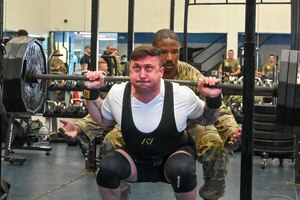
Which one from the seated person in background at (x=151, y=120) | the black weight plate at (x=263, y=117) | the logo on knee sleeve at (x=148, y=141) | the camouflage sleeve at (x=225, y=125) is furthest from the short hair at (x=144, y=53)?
the black weight plate at (x=263, y=117)

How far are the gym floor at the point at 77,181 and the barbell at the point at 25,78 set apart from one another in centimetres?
147

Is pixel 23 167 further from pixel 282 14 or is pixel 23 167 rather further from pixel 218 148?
pixel 282 14

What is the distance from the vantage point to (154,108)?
2.25 m

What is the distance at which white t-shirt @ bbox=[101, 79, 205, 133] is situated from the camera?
225cm

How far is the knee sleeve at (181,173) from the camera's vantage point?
2.16 m

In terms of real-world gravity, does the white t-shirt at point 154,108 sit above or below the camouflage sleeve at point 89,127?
above

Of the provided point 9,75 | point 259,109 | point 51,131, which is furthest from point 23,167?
point 9,75

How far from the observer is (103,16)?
39.4 feet

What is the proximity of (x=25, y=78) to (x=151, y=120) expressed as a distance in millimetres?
681

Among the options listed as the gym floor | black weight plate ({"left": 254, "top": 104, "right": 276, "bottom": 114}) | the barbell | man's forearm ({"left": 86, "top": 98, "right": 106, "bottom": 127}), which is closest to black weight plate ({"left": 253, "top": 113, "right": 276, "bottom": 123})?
black weight plate ({"left": 254, "top": 104, "right": 276, "bottom": 114})

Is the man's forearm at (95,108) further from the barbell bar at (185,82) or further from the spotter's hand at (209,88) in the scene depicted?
the spotter's hand at (209,88)

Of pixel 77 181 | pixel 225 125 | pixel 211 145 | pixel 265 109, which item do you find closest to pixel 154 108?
pixel 211 145

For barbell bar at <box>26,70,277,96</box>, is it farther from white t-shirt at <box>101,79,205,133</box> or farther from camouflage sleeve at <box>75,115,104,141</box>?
camouflage sleeve at <box>75,115,104,141</box>

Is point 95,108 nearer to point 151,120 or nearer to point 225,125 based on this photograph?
point 151,120
